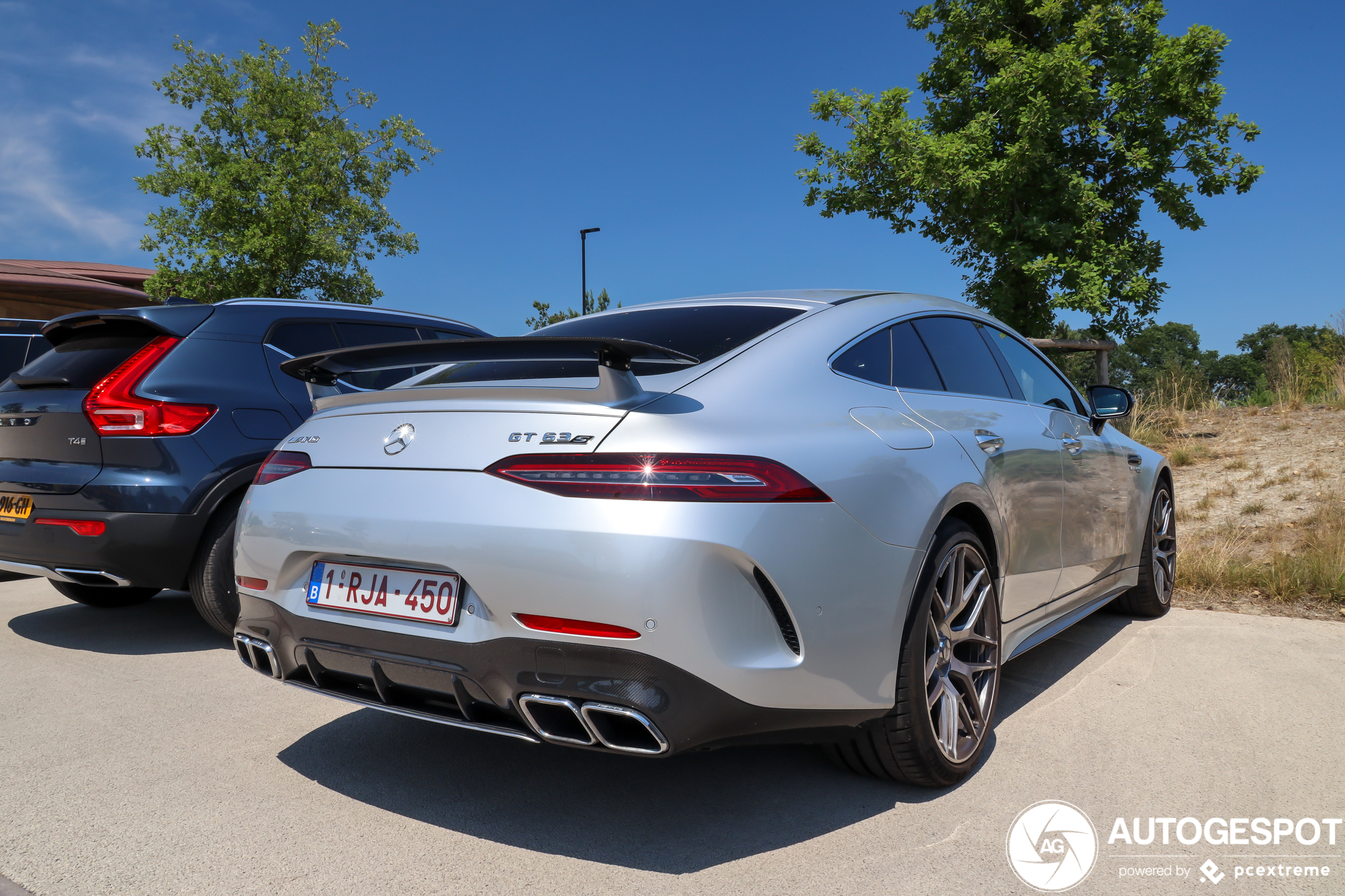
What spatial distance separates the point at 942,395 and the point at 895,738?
1174mm

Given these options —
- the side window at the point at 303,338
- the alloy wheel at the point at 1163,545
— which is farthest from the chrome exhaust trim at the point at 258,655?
the alloy wheel at the point at 1163,545

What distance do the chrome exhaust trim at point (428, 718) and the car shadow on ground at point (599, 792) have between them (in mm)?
339

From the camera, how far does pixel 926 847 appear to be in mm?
2389

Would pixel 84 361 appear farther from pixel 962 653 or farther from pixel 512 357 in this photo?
pixel 962 653

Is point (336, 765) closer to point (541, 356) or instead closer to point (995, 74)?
point (541, 356)

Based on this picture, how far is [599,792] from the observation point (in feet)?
9.09

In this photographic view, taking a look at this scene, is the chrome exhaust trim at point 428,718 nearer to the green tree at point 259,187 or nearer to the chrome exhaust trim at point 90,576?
the chrome exhaust trim at point 90,576

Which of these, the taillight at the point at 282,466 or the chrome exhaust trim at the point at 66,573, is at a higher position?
the taillight at the point at 282,466

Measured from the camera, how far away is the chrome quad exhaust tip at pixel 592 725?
2.08 meters

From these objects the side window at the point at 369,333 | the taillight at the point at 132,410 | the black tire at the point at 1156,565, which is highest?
the side window at the point at 369,333

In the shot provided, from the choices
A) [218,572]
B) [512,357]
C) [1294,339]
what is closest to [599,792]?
[512,357]

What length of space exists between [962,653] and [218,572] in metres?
3.34

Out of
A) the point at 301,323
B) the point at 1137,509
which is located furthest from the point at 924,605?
the point at 301,323

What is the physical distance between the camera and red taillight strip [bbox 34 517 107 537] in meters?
4.05
